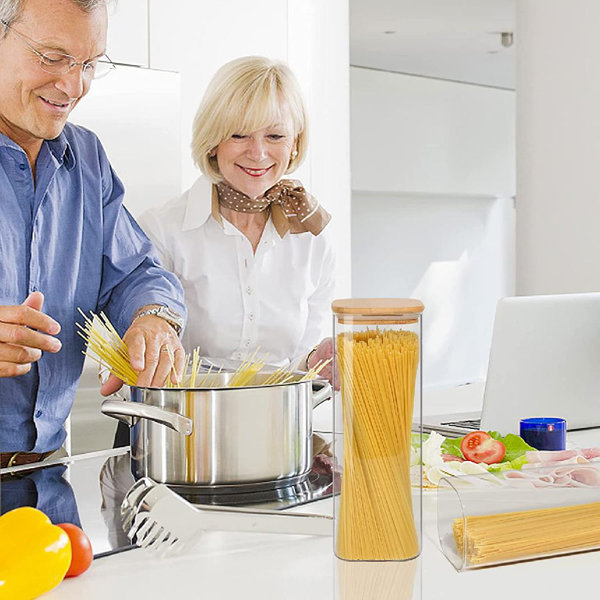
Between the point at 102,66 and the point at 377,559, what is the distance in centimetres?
211

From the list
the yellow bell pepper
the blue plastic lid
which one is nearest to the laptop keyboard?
the blue plastic lid

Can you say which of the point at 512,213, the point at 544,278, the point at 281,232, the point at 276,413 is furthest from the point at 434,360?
the point at 276,413

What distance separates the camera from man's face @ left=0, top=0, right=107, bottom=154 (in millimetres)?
1590

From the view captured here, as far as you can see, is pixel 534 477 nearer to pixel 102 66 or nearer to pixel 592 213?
pixel 102 66

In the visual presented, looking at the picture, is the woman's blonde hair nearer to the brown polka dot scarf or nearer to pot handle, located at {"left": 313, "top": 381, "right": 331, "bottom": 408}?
the brown polka dot scarf

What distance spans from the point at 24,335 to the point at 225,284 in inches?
42.9

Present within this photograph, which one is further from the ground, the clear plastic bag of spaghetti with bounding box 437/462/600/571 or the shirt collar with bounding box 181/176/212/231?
the shirt collar with bounding box 181/176/212/231

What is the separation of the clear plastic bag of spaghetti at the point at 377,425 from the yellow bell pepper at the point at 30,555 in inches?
10.3

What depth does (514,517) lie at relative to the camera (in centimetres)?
99

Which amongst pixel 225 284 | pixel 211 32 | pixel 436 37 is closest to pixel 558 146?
pixel 211 32

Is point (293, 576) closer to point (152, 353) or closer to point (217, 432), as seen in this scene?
point (217, 432)

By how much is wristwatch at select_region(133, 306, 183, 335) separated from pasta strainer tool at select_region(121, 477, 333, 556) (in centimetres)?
56

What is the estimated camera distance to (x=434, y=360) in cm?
729

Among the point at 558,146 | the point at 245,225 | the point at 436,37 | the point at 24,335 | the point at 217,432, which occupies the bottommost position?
the point at 217,432
